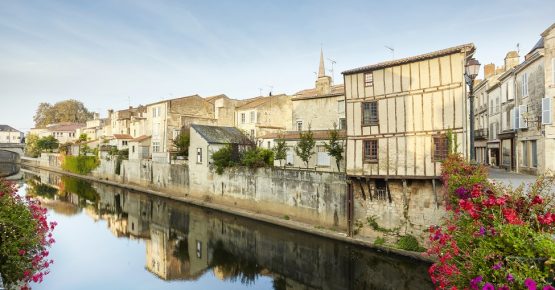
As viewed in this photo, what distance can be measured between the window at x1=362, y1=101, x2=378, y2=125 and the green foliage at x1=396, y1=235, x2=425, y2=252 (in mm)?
6031

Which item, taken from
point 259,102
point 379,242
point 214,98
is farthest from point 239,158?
point 214,98

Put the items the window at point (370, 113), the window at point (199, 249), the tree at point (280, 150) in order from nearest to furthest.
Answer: the window at point (370, 113) < the window at point (199, 249) < the tree at point (280, 150)

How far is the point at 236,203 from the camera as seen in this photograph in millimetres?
26969

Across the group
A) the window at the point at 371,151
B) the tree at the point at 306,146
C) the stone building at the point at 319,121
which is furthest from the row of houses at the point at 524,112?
the tree at the point at 306,146

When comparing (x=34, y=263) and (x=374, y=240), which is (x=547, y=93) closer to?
(x=374, y=240)

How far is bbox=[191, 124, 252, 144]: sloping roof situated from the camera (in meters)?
31.1

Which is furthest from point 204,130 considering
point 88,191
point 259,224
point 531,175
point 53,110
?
point 53,110

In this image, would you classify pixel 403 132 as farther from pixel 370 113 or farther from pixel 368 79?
pixel 368 79

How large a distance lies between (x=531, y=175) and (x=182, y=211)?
24725 mm

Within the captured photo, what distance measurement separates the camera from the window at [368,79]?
18.0 meters

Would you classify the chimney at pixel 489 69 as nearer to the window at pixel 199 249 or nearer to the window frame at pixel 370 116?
the window frame at pixel 370 116

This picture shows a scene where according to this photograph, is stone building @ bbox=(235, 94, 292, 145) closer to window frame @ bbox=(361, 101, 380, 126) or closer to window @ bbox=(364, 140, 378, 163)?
window frame @ bbox=(361, 101, 380, 126)

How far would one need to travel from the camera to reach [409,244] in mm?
16156

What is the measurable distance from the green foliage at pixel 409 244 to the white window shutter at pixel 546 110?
30.7ft
